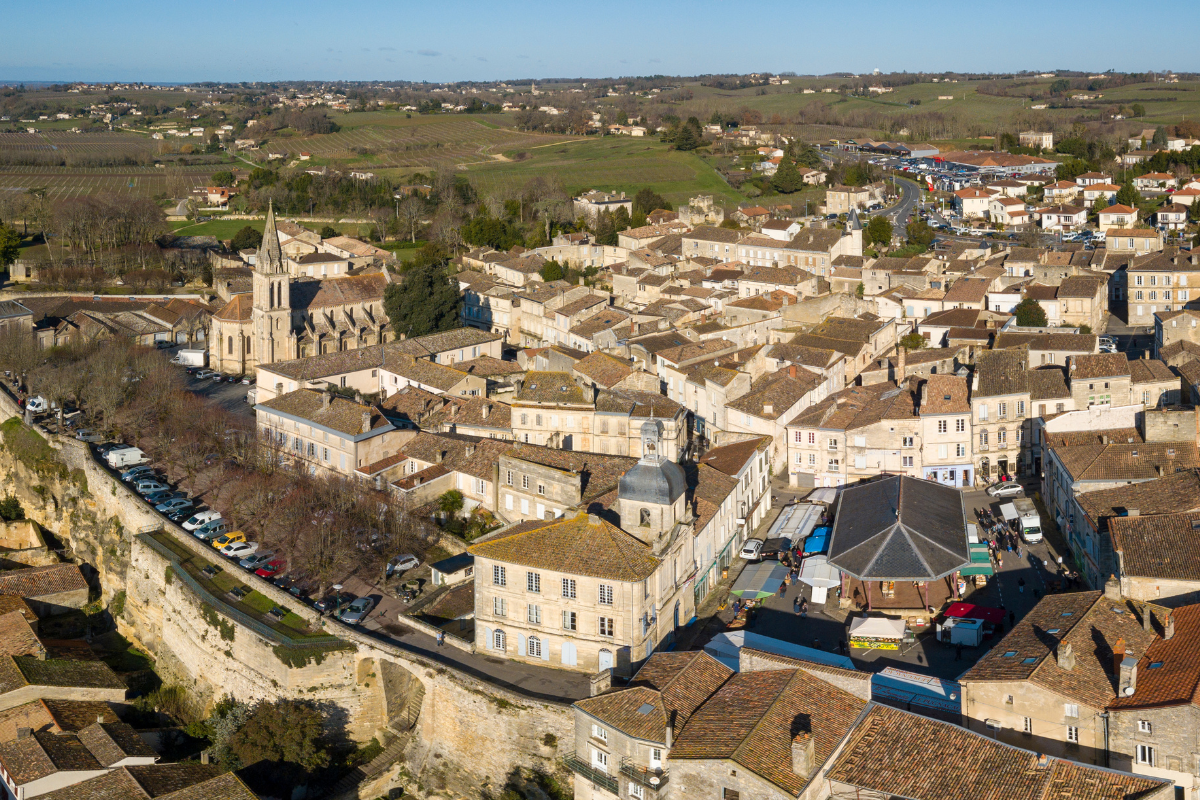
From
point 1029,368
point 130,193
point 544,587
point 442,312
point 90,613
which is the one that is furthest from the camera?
point 130,193

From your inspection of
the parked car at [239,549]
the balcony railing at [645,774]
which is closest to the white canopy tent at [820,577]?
the balcony railing at [645,774]

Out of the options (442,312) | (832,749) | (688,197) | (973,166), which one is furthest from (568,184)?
(832,749)

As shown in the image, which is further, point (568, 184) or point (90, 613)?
point (568, 184)

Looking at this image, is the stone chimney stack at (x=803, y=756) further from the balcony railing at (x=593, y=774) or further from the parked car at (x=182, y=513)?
the parked car at (x=182, y=513)

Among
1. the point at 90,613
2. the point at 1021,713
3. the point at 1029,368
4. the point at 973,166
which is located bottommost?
→ the point at 90,613

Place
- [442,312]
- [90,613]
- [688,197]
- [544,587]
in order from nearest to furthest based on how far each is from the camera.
→ [544,587] → [90,613] → [442,312] → [688,197]

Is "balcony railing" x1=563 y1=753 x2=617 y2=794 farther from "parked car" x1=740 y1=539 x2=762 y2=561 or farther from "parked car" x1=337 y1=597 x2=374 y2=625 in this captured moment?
"parked car" x1=740 y1=539 x2=762 y2=561

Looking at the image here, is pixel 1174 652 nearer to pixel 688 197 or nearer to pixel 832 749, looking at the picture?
pixel 832 749
